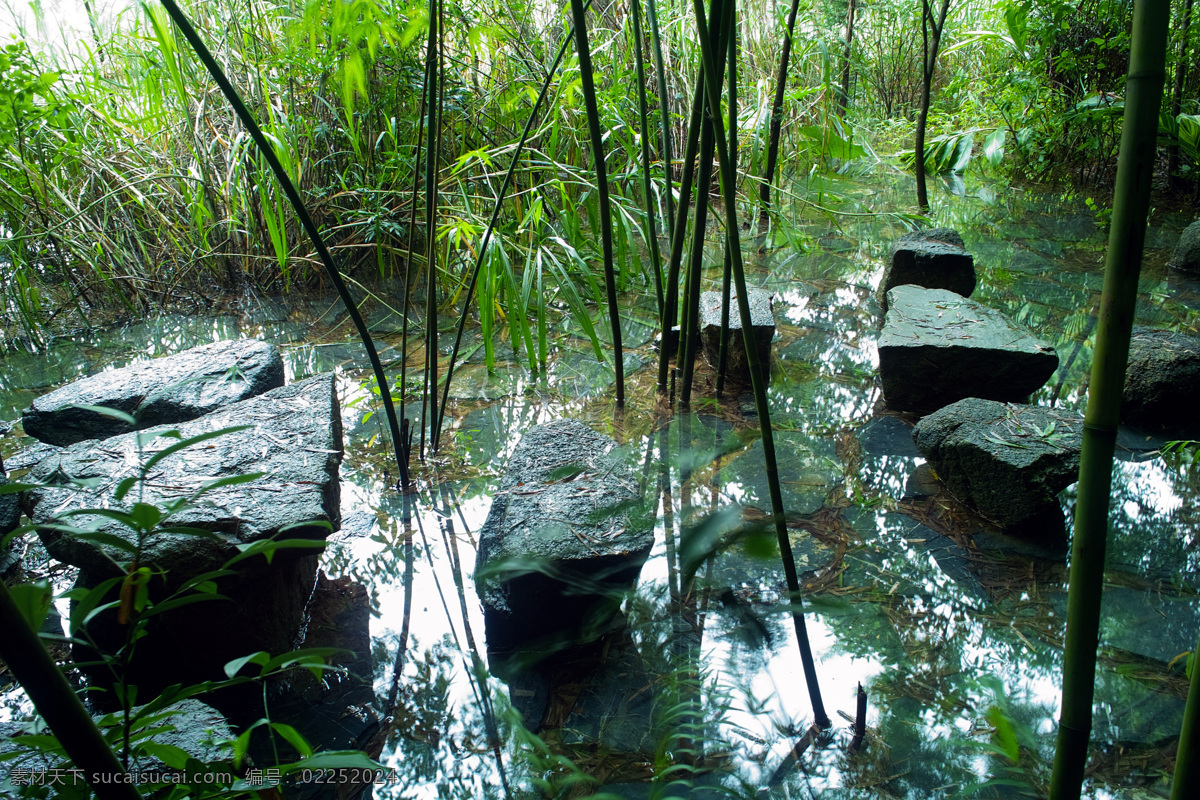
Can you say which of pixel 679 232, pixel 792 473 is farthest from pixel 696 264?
pixel 792 473

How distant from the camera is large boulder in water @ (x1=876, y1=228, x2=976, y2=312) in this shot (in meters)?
2.66

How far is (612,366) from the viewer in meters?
2.41

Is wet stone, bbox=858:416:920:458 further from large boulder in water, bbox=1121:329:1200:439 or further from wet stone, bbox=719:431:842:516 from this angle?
large boulder in water, bbox=1121:329:1200:439

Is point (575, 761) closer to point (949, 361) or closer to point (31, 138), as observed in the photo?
point (949, 361)

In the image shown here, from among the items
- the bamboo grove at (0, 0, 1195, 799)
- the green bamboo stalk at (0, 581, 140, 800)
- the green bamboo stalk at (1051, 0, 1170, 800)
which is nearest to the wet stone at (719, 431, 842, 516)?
the bamboo grove at (0, 0, 1195, 799)

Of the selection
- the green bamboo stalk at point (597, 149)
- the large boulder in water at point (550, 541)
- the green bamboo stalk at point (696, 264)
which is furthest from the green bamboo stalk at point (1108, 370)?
the green bamboo stalk at point (597, 149)

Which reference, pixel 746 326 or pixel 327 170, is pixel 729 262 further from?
pixel 327 170

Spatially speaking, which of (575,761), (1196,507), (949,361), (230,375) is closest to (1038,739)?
(575,761)

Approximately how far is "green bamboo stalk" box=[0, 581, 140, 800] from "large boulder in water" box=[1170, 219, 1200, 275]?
12.4 ft

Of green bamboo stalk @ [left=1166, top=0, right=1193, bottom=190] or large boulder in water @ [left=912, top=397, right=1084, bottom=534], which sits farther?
green bamboo stalk @ [left=1166, top=0, right=1193, bottom=190]

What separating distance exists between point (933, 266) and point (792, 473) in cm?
134

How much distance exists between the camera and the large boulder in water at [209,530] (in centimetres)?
117

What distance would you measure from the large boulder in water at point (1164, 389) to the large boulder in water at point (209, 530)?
6.46 ft

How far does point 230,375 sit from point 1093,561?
5.80ft
